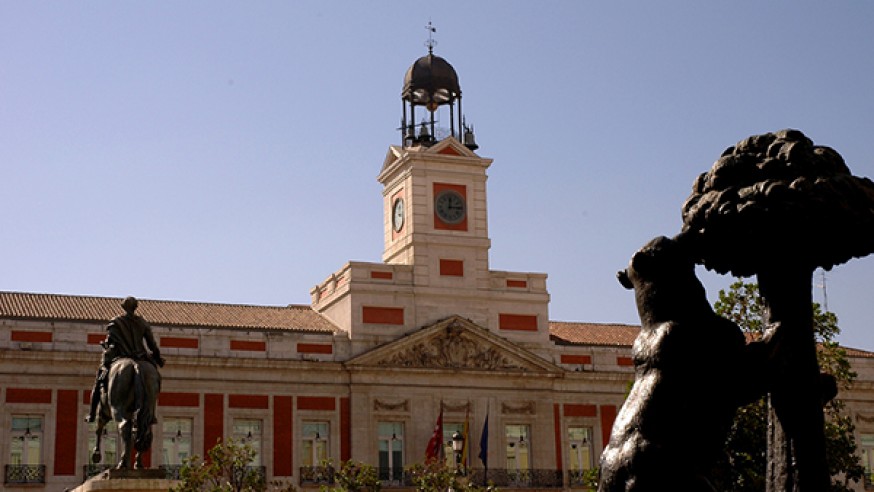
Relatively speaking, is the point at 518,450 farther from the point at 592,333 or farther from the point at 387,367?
the point at 592,333

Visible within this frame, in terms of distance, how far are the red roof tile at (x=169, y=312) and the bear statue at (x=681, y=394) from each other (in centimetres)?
3820

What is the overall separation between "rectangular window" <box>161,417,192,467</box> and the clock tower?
5757 millimetres

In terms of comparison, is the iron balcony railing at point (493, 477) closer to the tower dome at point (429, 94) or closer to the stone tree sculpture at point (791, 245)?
the tower dome at point (429, 94)

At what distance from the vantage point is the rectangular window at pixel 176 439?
141 ft

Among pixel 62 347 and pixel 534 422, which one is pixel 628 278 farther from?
pixel 534 422

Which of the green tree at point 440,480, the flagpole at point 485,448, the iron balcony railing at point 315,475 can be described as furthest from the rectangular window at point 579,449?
the green tree at point 440,480

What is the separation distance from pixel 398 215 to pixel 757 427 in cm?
2721

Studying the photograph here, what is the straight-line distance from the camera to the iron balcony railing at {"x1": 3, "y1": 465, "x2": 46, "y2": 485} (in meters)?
40.6

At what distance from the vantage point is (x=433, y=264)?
4756 centimetres

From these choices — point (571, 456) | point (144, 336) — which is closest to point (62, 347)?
point (571, 456)

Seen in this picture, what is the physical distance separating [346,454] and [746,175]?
39.3 m

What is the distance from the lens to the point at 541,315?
4828 centimetres

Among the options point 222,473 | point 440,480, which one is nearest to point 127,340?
point 222,473

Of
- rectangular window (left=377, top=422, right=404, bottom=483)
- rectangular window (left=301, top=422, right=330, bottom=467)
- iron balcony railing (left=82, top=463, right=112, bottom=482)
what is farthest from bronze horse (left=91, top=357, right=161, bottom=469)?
rectangular window (left=377, top=422, right=404, bottom=483)
